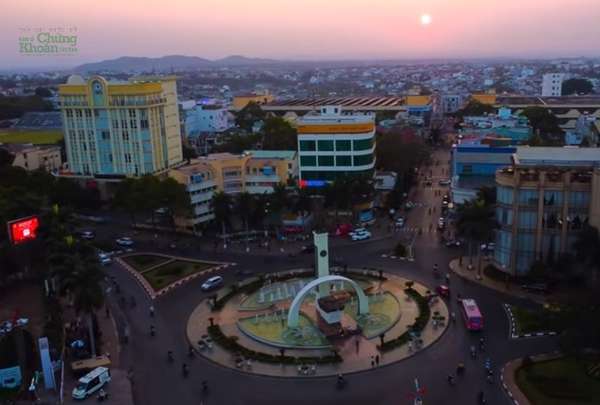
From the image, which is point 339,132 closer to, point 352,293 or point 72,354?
point 352,293

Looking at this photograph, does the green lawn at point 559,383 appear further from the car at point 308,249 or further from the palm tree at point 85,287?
the car at point 308,249

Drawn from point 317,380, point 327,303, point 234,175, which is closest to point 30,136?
point 234,175

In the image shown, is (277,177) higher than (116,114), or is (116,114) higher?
(116,114)

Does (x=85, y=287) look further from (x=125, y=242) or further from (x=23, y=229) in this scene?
(x=125, y=242)

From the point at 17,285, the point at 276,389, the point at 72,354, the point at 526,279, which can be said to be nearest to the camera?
the point at 276,389

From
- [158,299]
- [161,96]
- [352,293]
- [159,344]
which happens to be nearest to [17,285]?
[158,299]

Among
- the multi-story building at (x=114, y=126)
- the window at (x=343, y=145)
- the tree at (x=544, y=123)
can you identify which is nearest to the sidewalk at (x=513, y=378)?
the window at (x=343, y=145)

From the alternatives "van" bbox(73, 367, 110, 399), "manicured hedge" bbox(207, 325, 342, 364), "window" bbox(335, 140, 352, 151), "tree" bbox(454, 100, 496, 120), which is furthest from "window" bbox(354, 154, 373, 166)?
"tree" bbox(454, 100, 496, 120)
